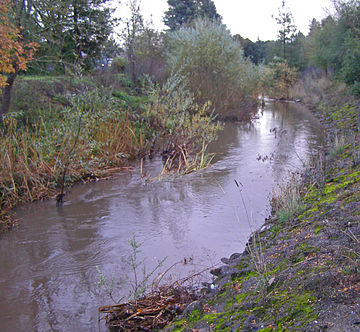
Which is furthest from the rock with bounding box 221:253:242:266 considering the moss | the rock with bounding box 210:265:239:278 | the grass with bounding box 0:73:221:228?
the grass with bounding box 0:73:221:228

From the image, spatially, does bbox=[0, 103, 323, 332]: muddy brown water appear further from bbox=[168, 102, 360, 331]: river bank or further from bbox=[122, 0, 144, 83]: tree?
bbox=[122, 0, 144, 83]: tree

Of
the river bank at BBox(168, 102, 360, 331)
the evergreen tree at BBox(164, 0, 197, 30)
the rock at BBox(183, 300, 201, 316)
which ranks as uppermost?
the evergreen tree at BBox(164, 0, 197, 30)

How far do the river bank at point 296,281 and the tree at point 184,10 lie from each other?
141ft

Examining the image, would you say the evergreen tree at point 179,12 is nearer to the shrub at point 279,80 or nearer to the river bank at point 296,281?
the shrub at point 279,80

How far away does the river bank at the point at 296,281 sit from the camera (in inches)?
105

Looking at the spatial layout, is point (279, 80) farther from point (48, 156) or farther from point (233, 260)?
point (233, 260)

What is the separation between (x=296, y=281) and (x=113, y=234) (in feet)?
12.3

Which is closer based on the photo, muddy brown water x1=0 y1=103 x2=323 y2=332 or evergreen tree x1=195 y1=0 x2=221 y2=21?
muddy brown water x1=0 y1=103 x2=323 y2=332

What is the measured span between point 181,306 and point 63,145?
5.40 metres

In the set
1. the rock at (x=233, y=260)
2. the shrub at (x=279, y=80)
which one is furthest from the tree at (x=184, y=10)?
the rock at (x=233, y=260)

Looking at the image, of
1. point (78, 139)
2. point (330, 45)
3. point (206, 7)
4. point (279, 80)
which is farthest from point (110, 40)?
point (206, 7)

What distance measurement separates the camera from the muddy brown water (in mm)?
4352

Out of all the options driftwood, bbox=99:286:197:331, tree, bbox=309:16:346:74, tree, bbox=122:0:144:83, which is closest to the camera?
driftwood, bbox=99:286:197:331

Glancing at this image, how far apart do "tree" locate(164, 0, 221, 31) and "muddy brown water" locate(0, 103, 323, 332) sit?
37.7 metres
